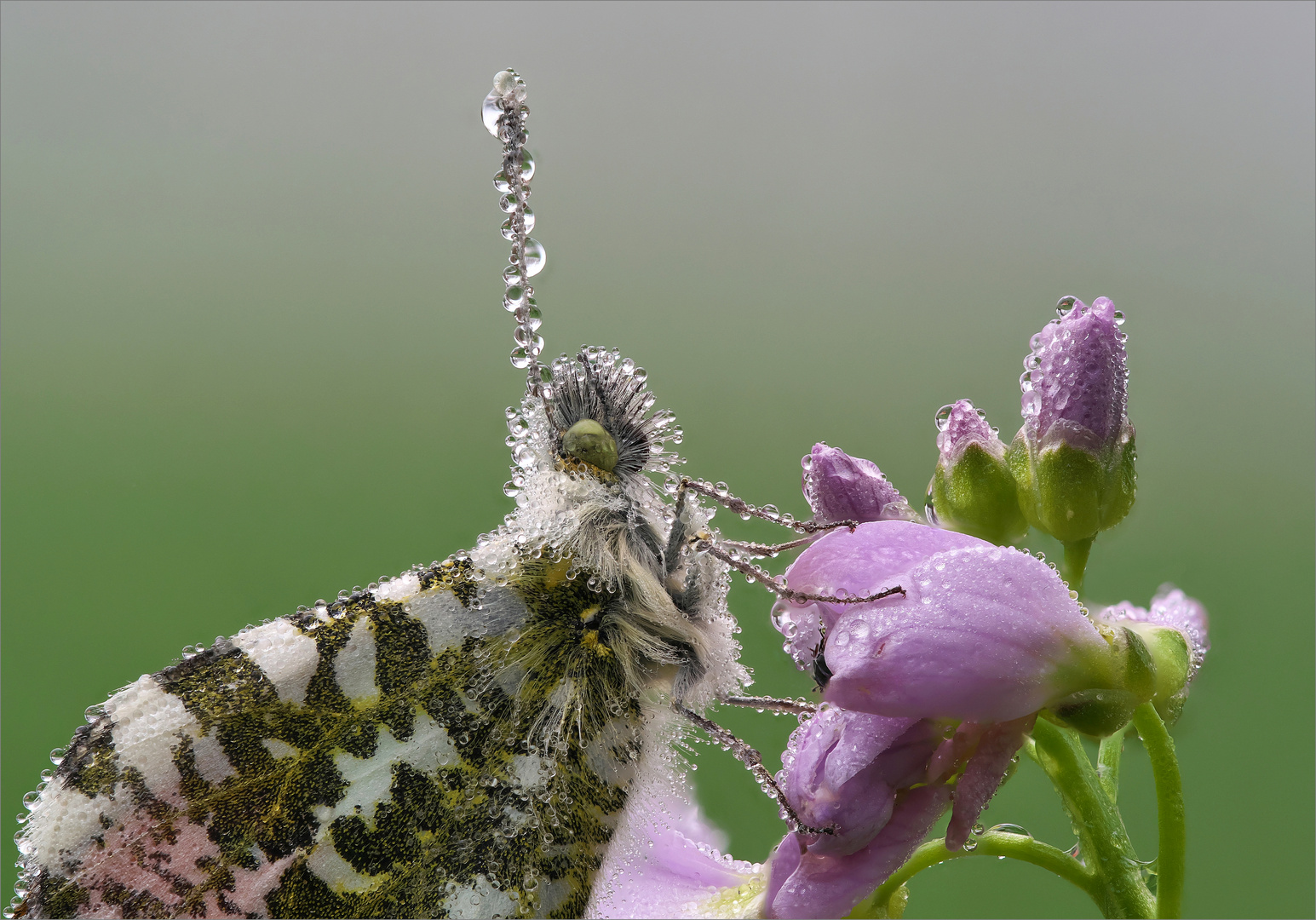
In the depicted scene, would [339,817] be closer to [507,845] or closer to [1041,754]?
[507,845]

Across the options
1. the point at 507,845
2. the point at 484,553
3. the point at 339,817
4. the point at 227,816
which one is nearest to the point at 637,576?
the point at 484,553

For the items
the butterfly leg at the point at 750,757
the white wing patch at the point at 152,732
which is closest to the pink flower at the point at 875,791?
the butterfly leg at the point at 750,757

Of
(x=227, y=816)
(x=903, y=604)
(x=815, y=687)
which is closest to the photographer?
(x=903, y=604)

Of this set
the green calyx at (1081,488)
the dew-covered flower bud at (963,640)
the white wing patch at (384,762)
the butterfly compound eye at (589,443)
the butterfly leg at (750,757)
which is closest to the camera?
the dew-covered flower bud at (963,640)

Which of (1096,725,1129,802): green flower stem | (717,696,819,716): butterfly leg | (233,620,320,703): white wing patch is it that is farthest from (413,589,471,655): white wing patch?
(1096,725,1129,802): green flower stem

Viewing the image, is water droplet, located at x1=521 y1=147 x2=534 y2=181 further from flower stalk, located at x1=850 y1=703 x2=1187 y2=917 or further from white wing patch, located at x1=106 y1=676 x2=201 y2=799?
flower stalk, located at x1=850 y1=703 x2=1187 y2=917

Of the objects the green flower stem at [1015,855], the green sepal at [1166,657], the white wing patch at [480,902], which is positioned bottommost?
the white wing patch at [480,902]

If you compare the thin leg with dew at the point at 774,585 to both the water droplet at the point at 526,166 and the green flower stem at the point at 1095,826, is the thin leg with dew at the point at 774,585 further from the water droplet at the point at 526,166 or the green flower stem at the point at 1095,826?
the water droplet at the point at 526,166
